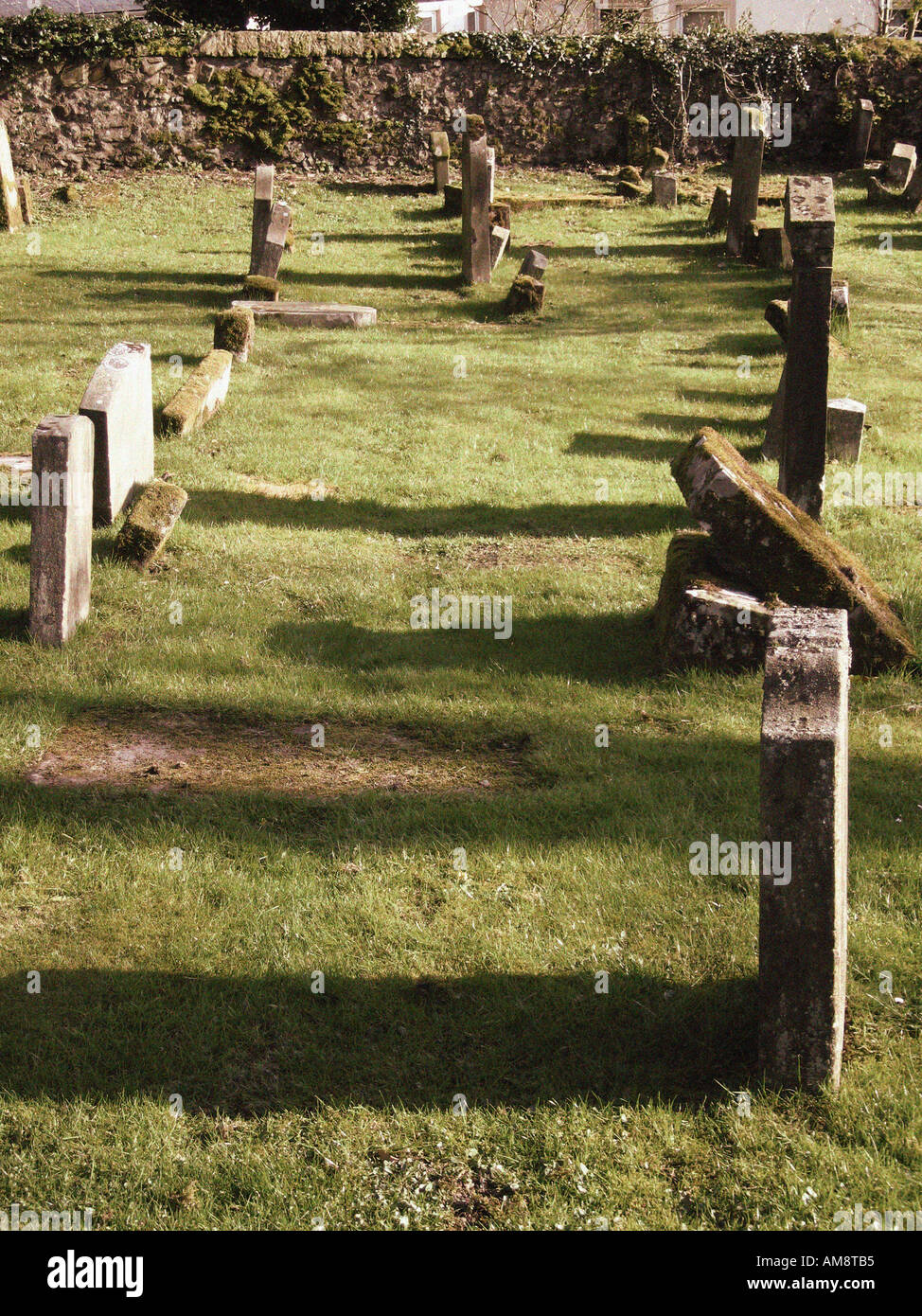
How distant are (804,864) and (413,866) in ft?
6.79

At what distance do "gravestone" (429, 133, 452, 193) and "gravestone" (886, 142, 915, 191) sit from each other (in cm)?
859

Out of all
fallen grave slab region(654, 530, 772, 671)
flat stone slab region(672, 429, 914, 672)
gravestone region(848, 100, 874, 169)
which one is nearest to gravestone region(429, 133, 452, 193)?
gravestone region(848, 100, 874, 169)

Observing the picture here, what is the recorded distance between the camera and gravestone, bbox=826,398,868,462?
1098 centimetres

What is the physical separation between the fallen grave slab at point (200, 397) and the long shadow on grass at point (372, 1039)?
24.3 feet

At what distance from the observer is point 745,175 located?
1939 cm

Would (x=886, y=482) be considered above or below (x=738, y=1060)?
above

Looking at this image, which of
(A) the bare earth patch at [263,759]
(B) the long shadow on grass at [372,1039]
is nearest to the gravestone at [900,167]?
(A) the bare earth patch at [263,759]

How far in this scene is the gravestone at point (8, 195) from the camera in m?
19.5

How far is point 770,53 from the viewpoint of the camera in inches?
1062

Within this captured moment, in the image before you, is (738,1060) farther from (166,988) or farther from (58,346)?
(58,346)

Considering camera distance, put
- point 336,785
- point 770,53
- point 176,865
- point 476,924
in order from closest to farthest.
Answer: point 476,924
point 176,865
point 336,785
point 770,53

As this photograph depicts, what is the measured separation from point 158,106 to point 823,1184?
82.9 ft
